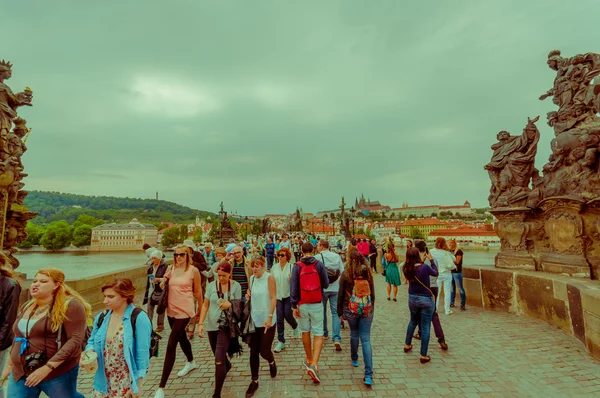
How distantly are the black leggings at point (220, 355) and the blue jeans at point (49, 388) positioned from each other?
1.31m

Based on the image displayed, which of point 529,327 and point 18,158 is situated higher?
point 18,158

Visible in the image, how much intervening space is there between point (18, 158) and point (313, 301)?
8.05 m

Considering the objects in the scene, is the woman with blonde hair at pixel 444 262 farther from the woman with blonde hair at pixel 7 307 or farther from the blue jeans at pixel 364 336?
the woman with blonde hair at pixel 7 307

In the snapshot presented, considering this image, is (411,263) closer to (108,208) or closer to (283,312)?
(283,312)

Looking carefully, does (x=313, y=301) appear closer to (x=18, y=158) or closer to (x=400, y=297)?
(x=400, y=297)

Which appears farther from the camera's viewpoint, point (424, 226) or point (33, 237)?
point (424, 226)

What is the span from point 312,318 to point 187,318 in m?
1.56

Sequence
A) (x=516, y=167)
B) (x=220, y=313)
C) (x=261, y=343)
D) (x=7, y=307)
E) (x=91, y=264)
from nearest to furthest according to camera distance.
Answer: (x=7, y=307) < (x=220, y=313) < (x=261, y=343) < (x=516, y=167) < (x=91, y=264)

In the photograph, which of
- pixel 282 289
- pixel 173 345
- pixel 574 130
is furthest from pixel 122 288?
pixel 574 130

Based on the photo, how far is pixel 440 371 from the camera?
13.0ft

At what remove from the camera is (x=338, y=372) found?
4.03 m

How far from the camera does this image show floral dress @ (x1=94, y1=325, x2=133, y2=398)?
2.45 meters

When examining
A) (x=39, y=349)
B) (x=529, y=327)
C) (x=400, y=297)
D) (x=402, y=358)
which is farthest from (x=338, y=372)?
(x=400, y=297)

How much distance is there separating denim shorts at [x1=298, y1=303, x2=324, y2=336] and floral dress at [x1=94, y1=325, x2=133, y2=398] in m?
2.12
